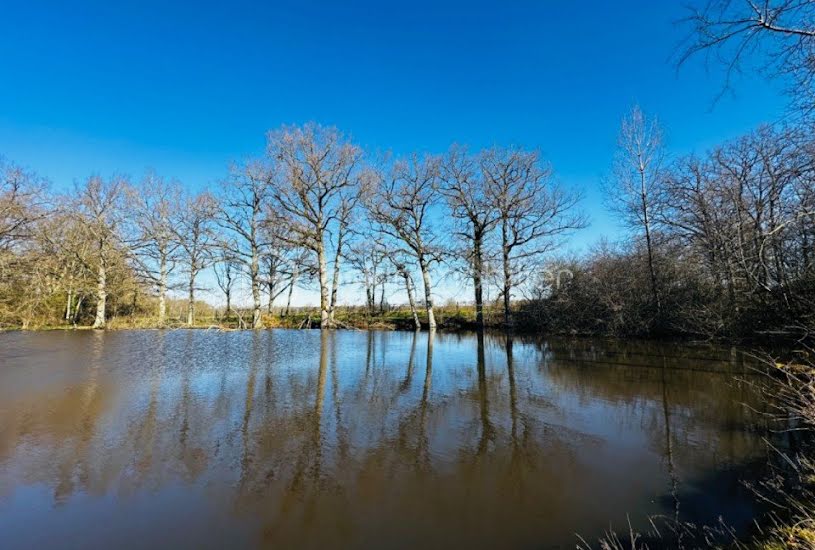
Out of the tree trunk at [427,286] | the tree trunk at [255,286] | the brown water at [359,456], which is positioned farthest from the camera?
the tree trunk at [255,286]

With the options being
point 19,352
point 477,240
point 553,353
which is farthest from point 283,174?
point 553,353

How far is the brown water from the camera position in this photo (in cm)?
339

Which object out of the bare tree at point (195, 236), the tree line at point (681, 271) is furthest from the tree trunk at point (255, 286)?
the tree line at point (681, 271)

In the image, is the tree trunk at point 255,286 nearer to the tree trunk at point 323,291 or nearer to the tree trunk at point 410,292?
the tree trunk at point 323,291

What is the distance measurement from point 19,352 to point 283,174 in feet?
54.9

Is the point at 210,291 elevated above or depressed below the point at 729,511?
above

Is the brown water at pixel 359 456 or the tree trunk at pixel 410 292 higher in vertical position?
the tree trunk at pixel 410 292

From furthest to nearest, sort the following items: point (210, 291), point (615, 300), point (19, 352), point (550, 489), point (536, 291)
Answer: point (210, 291) → point (536, 291) → point (615, 300) → point (19, 352) → point (550, 489)

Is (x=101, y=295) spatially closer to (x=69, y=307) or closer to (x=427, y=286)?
(x=69, y=307)

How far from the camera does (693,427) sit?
6227 millimetres

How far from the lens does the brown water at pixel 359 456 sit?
3389mm

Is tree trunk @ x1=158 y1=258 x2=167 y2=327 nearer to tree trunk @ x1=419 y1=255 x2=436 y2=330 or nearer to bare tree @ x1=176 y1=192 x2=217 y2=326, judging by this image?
bare tree @ x1=176 y1=192 x2=217 y2=326

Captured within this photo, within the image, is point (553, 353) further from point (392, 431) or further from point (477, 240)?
point (477, 240)

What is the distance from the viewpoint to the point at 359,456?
495cm
